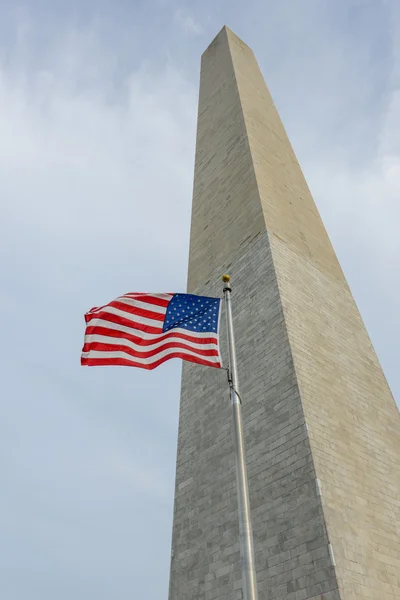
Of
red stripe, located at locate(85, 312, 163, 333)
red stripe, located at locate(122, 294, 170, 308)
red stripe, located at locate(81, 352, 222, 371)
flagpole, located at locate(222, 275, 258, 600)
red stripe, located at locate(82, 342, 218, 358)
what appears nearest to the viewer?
flagpole, located at locate(222, 275, 258, 600)

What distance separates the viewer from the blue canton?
883 centimetres

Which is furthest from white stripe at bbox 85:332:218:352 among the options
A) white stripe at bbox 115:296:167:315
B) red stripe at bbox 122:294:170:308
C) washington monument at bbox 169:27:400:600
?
washington monument at bbox 169:27:400:600

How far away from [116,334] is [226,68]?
65.6ft

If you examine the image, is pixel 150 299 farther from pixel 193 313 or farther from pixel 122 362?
pixel 122 362

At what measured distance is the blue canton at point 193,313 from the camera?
883cm

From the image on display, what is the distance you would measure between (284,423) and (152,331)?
3.90m

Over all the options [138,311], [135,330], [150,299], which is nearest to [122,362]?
[135,330]

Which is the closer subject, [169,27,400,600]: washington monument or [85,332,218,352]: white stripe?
[85,332,218,352]: white stripe

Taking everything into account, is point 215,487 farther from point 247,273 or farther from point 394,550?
point 247,273

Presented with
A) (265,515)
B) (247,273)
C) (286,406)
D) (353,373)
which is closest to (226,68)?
(247,273)

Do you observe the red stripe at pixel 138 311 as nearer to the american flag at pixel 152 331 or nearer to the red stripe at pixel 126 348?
the american flag at pixel 152 331

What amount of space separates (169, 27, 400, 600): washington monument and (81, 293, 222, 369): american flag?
137 inches

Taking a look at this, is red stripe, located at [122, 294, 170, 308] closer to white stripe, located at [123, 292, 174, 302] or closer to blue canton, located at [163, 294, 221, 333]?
white stripe, located at [123, 292, 174, 302]

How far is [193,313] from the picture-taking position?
9039mm
